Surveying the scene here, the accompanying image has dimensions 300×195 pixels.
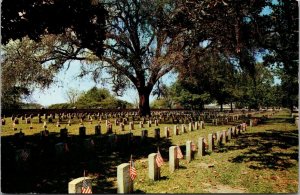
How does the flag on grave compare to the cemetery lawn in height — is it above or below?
above

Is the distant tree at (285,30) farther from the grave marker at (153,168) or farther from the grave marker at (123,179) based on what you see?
the grave marker at (123,179)

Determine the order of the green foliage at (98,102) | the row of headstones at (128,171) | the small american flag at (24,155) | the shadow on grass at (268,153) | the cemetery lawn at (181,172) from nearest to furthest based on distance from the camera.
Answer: the row of headstones at (128,171)
the cemetery lawn at (181,172)
the small american flag at (24,155)
the shadow on grass at (268,153)
the green foliage at (98,102)

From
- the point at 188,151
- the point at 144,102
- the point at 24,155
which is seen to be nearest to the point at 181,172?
the point at 188,151

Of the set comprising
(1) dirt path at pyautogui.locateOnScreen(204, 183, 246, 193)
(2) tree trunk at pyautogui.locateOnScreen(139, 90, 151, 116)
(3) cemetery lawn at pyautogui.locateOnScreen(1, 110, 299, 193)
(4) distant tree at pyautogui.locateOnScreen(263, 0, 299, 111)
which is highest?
(4) distant tree at pyautogui.locateOnScreen(263, 0, 299, 111)

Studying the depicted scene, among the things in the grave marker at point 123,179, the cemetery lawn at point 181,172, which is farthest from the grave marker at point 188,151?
the grave marker at point 123,179

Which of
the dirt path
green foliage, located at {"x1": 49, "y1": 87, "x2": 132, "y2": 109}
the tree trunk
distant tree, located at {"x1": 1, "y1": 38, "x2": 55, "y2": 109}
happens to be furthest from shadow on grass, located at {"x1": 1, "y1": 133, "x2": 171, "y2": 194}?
green foliage, located at {"x1": 49, "y1": 87, "x2": 132, "y2": 109}

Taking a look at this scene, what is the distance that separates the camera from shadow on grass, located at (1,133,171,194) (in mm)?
7082

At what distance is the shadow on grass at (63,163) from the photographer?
7082 mm

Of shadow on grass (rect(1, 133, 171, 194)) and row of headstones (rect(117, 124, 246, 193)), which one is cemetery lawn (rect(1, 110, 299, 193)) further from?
row of headstones (rect(117, 124, 246, 193))

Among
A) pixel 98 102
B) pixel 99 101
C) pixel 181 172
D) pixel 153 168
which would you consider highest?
pixel 99 101

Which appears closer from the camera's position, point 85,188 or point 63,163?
point 85,188

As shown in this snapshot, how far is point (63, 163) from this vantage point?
9359mm

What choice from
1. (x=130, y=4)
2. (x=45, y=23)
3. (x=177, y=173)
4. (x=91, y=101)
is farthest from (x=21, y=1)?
(x=91, y=101)

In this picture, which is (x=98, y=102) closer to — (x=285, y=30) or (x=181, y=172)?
(x=285, y=30)
